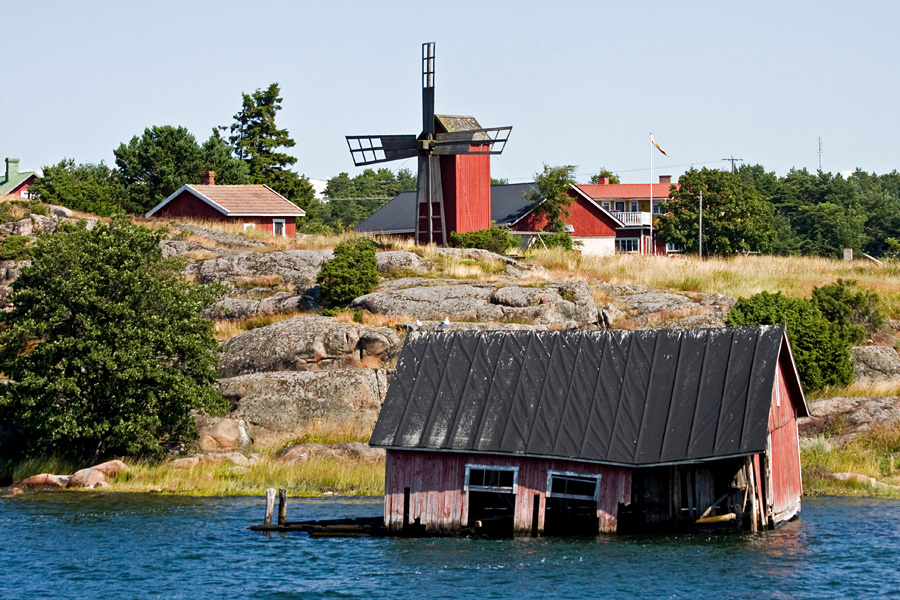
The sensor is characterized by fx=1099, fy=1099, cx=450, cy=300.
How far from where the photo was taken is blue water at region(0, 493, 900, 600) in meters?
22.9

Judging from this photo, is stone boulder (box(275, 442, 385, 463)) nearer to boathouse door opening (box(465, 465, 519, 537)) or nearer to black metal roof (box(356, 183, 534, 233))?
boathouse door opening (box(465, 465, 519, 537))

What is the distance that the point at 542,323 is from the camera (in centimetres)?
4500

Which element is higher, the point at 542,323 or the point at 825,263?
the point at 825,263

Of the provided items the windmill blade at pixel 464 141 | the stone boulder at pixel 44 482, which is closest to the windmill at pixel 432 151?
the windmill blade at pixel 464 141

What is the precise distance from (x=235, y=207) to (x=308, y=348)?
23.8 metres

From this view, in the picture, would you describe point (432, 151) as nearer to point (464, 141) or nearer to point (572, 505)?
point (464, 141)

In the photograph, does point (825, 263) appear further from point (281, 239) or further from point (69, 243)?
Answer: point (69, 243)

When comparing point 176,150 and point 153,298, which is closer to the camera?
point 153,298

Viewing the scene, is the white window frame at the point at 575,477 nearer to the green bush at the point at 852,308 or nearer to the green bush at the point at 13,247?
the green bush at the point at 852,308

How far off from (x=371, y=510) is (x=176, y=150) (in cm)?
5139

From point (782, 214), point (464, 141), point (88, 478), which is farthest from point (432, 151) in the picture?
point (782, 214)

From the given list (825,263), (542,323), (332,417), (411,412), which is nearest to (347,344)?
(332,417)

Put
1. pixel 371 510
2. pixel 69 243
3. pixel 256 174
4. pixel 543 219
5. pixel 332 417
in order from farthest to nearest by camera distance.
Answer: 1. pixel 256 174
2. pixel 543 219
3. pixel 332 417
4. pixel 69 243
5. pixel 371 510

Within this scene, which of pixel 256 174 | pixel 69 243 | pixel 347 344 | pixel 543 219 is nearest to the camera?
pixel 69 243
